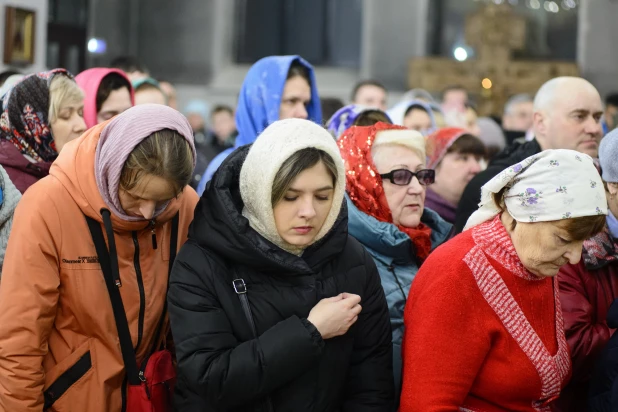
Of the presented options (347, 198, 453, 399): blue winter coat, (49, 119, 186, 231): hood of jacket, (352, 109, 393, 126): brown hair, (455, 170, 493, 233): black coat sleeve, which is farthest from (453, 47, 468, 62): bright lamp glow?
(49, 119, 186, 231): hood of jacket

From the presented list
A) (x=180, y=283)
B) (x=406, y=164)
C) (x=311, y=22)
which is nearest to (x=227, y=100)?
(x=311, y=22)

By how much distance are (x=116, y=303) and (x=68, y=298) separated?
0.49 ft

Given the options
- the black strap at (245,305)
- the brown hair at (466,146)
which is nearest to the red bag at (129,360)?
the black strap at (245,305)

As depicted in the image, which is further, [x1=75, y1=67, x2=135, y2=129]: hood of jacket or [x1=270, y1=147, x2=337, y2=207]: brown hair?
[x1=75, y1=67, x2=135, y2=129]: hood of jacket

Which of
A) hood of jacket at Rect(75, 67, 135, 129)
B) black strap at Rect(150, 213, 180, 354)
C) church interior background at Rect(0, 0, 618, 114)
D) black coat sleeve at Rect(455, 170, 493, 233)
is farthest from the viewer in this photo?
church interior background at Rect(0, 0, 618, 114)

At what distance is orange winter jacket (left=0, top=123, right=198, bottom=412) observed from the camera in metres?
2.89

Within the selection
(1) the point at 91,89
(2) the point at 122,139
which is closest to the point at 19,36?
(1) the point at 91,89

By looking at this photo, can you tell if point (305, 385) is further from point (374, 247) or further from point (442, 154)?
point (442, 154)

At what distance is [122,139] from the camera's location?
2.94 meters

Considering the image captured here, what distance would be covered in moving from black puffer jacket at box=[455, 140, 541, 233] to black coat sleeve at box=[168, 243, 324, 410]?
1813 mm

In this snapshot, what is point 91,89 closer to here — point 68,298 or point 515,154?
point 68,298

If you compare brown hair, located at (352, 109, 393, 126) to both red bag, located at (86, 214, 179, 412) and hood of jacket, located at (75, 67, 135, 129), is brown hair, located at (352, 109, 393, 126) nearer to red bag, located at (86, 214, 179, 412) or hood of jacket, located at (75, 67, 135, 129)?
hood of jacket, located at (75, 67, 135, 129)

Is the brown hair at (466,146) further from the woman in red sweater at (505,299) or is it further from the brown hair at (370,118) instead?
the woman in red sweater at (505,299)

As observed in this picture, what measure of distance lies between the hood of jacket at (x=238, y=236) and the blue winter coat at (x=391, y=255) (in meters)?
0.58
